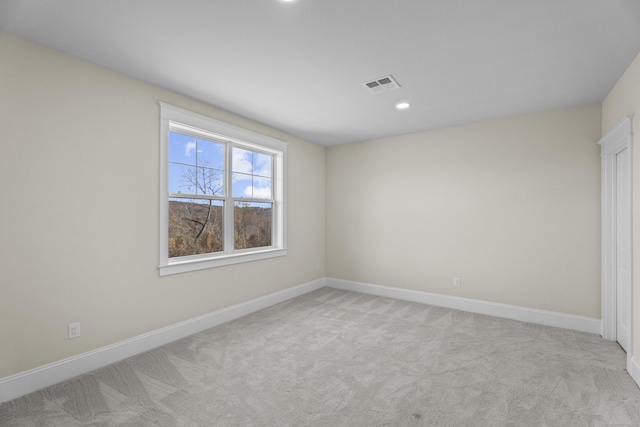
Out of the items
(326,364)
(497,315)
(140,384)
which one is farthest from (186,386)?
(497,315)

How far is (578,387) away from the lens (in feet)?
7.43

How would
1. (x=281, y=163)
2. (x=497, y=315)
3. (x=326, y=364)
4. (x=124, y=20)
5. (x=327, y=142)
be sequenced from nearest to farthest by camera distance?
(x=124, y=20)
(x=326, y=364)
(x=497, y=315)
(x=281, y=163)
(x=327, y=142)

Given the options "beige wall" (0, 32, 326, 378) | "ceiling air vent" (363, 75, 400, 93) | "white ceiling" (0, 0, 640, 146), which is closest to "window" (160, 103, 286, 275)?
"beige wall" (0, 32, 326, 378)

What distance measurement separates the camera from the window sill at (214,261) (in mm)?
3123

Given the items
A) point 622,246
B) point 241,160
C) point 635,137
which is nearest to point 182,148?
point 241,160

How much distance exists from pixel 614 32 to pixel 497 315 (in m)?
3.21

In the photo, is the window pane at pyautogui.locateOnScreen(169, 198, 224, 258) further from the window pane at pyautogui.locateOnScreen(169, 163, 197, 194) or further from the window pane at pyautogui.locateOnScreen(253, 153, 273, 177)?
the window pane at pyautogui.locateOnScreen(253, 153, 273, 177)

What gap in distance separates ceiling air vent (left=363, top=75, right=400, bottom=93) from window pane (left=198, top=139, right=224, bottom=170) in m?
2.00

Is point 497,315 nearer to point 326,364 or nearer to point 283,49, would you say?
point 326,364

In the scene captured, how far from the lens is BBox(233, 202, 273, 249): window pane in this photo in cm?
406

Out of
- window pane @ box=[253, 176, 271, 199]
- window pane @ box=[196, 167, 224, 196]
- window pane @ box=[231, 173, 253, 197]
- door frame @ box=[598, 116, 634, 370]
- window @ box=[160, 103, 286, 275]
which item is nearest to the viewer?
door frame @ box=[598, 116, 634, 370]

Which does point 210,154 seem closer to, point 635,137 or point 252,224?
point 252,224

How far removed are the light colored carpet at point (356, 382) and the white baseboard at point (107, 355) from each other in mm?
84

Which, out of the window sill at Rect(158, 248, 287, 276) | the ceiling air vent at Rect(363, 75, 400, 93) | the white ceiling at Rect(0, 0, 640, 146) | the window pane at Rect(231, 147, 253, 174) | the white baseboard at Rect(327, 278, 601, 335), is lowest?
the white baseboard at Rect(327, 278, 601, 335)
